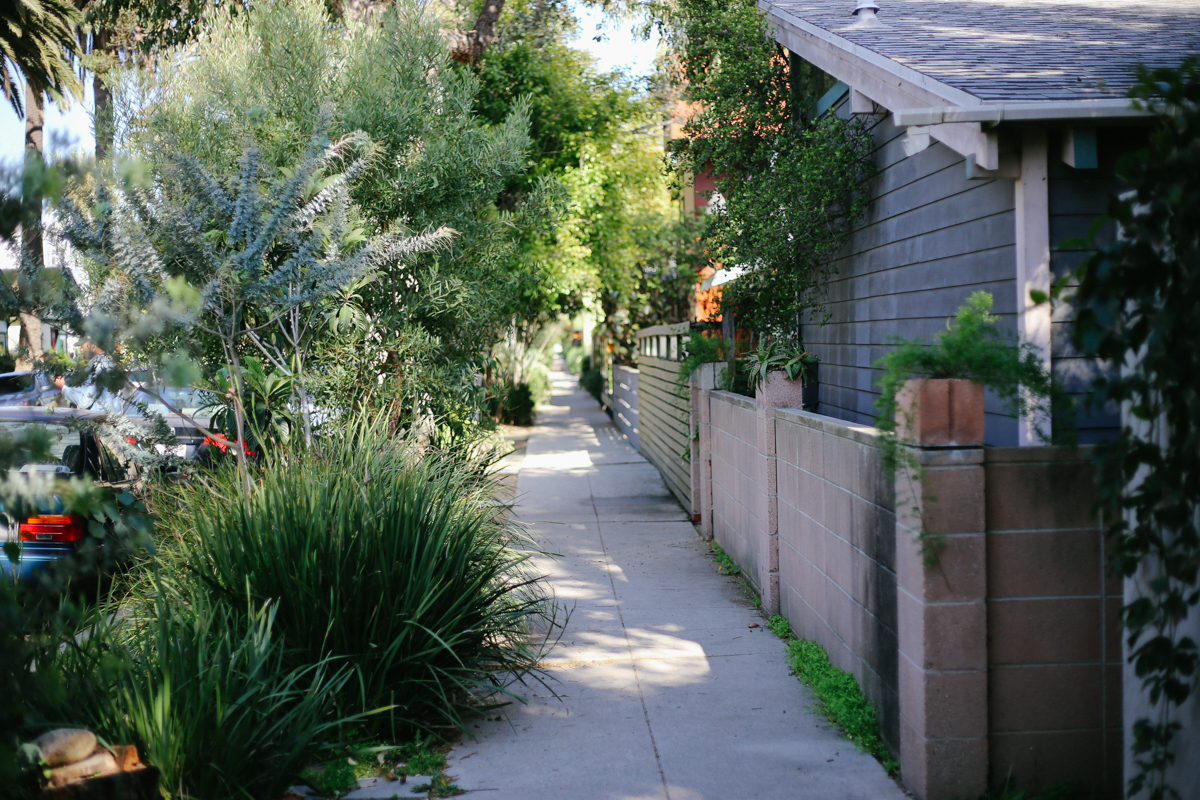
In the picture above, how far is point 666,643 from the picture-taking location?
5668 millimetres

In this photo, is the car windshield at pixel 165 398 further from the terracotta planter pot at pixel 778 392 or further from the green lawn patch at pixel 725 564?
the green lawn patch at pixel 725 564

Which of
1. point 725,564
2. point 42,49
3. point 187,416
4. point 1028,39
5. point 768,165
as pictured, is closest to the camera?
point 187,416

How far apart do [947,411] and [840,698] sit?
5.56 feet

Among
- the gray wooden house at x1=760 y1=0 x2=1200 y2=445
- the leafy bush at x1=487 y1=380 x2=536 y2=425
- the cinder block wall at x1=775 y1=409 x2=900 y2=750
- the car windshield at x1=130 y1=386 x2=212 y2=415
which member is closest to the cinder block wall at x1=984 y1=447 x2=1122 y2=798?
the cinder block wall at x1=775 y1=409 x2=900 y2=750

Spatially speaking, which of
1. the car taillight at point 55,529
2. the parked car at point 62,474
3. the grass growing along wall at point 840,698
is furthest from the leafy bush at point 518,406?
the grass growing along wall at point 840,698

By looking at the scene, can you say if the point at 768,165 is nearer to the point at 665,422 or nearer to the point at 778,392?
the point at 778,392

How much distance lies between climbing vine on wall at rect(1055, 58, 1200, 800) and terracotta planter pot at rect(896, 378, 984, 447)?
2.41ft

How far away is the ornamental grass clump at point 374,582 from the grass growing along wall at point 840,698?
4.82 ft

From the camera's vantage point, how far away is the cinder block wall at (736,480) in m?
6.68

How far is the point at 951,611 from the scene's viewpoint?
349cm

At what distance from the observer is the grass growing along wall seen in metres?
4.10

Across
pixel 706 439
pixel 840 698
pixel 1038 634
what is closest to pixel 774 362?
pixel 706 439

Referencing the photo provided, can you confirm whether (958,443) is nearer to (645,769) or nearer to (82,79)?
(645,769)

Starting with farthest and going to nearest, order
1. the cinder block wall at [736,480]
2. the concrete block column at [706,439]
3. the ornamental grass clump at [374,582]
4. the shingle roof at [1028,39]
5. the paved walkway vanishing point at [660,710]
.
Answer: the concrete block column at [706,439] < the cinder block wall at [736,480] < the shingle roof at [1028,39] < the ornamental grass clump at [374,582] < the paved walkway vanishing point at [660,710]
